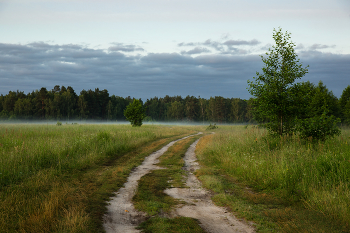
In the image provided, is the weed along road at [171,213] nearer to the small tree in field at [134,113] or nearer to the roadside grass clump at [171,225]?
the roadside grass clump at [171,225]

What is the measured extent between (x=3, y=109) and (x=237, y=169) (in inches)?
4406

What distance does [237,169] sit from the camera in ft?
35.9

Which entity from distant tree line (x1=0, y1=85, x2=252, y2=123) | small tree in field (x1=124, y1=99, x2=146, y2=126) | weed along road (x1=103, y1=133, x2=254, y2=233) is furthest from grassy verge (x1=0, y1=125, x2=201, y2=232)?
distant tree line (x1=0, y1=85, x2=252, y2=123)

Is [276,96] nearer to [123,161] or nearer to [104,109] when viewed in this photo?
[123,161]

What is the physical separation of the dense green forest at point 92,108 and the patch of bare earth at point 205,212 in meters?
68.7

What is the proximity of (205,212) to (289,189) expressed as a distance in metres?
3.38

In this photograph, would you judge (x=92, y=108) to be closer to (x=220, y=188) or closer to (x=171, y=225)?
(x=220, y=188)

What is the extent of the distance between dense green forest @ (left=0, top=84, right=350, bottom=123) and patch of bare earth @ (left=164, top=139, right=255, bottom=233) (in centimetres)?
6871

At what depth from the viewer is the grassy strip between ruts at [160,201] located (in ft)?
16.7

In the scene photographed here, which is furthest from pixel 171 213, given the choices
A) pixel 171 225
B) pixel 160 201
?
pixel 160 201

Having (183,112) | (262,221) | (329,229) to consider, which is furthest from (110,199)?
(183,112)

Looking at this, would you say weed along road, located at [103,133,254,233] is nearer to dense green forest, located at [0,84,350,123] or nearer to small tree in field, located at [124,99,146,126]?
small tree in field, located at [124,99,146,126]

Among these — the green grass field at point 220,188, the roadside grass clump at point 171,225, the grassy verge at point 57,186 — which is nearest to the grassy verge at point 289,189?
the green grass field at point 220,188

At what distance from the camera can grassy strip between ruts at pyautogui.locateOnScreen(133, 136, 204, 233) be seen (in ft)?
16.7
